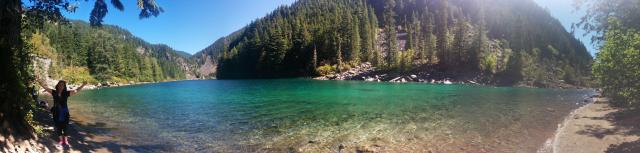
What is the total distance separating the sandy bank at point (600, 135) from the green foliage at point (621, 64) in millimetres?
1352

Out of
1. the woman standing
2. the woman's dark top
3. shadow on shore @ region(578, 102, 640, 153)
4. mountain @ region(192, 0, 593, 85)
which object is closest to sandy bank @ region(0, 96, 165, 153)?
the woman standing

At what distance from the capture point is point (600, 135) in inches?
719

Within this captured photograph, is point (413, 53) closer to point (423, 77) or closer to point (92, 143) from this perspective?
point (423, 77)

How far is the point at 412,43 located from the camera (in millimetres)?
148250

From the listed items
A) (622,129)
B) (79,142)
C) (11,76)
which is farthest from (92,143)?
(622,129)

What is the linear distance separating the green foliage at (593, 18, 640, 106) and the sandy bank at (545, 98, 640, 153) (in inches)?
53.2

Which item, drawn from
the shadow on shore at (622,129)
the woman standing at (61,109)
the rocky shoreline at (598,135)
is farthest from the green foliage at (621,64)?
the woman standing at (61,109)

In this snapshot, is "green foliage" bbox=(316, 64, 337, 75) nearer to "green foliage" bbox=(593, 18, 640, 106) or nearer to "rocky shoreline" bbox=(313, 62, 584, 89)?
"rocky shoreline" bbox=(313, 62, 584, 89)

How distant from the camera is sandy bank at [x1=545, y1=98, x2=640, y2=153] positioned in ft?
50.8

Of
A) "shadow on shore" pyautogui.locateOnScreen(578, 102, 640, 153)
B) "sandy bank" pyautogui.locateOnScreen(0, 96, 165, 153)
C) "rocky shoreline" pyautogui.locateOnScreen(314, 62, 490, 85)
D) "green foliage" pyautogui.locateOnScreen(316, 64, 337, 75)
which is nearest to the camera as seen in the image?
"sandy bank" pyautogui.locateOnScreen(0, 96, 165, 153)

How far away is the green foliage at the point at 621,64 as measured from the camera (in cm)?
1653

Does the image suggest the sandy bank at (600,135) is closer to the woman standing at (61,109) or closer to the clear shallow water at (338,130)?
the clear shallow water at (338,130)

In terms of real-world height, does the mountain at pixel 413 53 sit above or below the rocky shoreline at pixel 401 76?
above

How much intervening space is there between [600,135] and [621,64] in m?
8.11
